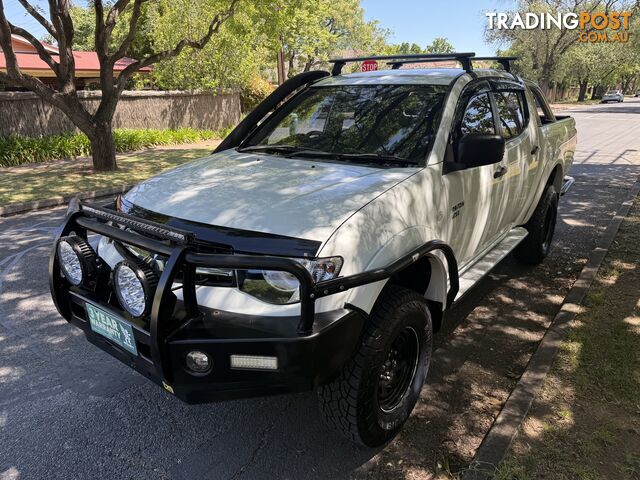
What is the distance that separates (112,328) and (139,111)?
16097 mm

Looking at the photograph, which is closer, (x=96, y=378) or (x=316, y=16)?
(x=96, y=378)

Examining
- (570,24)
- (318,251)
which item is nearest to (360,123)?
(318,251)

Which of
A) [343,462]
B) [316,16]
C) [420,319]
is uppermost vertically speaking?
[316,16]

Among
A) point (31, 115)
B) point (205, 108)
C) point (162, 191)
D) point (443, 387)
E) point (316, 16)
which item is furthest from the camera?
point (316, 16)

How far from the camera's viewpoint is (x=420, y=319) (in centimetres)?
276

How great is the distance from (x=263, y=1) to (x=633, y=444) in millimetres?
12185

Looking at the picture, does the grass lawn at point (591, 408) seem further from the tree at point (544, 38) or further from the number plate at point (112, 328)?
the tree at point (544, 38)

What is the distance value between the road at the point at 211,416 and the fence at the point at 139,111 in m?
10.8

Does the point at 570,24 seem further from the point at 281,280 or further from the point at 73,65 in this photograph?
the point at 281,280

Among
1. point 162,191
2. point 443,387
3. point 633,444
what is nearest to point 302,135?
point 162,191

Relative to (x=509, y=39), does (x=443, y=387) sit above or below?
below

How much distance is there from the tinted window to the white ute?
2 cm

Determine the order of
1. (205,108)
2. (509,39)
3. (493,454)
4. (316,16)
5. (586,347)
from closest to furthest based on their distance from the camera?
(493,454) → (586,347) → (205,108) → (316,16) → (509,39)

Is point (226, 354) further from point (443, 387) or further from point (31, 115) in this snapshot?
point (31, 115)
